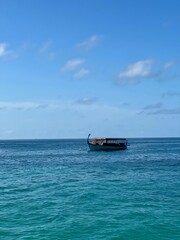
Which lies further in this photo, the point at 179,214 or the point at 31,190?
the point at 31,190

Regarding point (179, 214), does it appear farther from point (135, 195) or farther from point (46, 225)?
point (46, 225)

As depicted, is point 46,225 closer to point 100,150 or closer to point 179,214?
point 179,214

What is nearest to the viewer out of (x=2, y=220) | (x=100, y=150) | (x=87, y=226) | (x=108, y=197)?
(x=87, y=226)

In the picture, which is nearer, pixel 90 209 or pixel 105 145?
pixel 90 209

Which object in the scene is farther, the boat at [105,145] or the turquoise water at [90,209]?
the boat at [105,145]

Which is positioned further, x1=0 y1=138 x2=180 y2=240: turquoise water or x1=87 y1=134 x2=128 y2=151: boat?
x1=87 y1=134 x2=128 y2=151: boat

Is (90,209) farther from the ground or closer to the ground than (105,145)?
closer to the ground

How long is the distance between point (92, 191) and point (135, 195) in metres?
4.74

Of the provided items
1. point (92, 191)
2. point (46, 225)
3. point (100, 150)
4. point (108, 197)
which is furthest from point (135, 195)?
point (100, 150)

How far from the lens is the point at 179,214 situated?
76.0 feet

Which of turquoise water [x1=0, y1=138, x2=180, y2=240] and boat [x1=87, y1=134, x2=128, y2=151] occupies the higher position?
boat [x1=87, y1=134, x2=128, y2=151]

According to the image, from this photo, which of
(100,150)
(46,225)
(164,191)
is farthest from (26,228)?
(100,150)

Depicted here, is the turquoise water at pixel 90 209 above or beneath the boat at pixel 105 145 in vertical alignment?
beneath

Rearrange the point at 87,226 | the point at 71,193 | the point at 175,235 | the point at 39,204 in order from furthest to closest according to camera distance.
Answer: the point at 71,193
the point at 39,204
the point at 87,226
the point at 175,235
